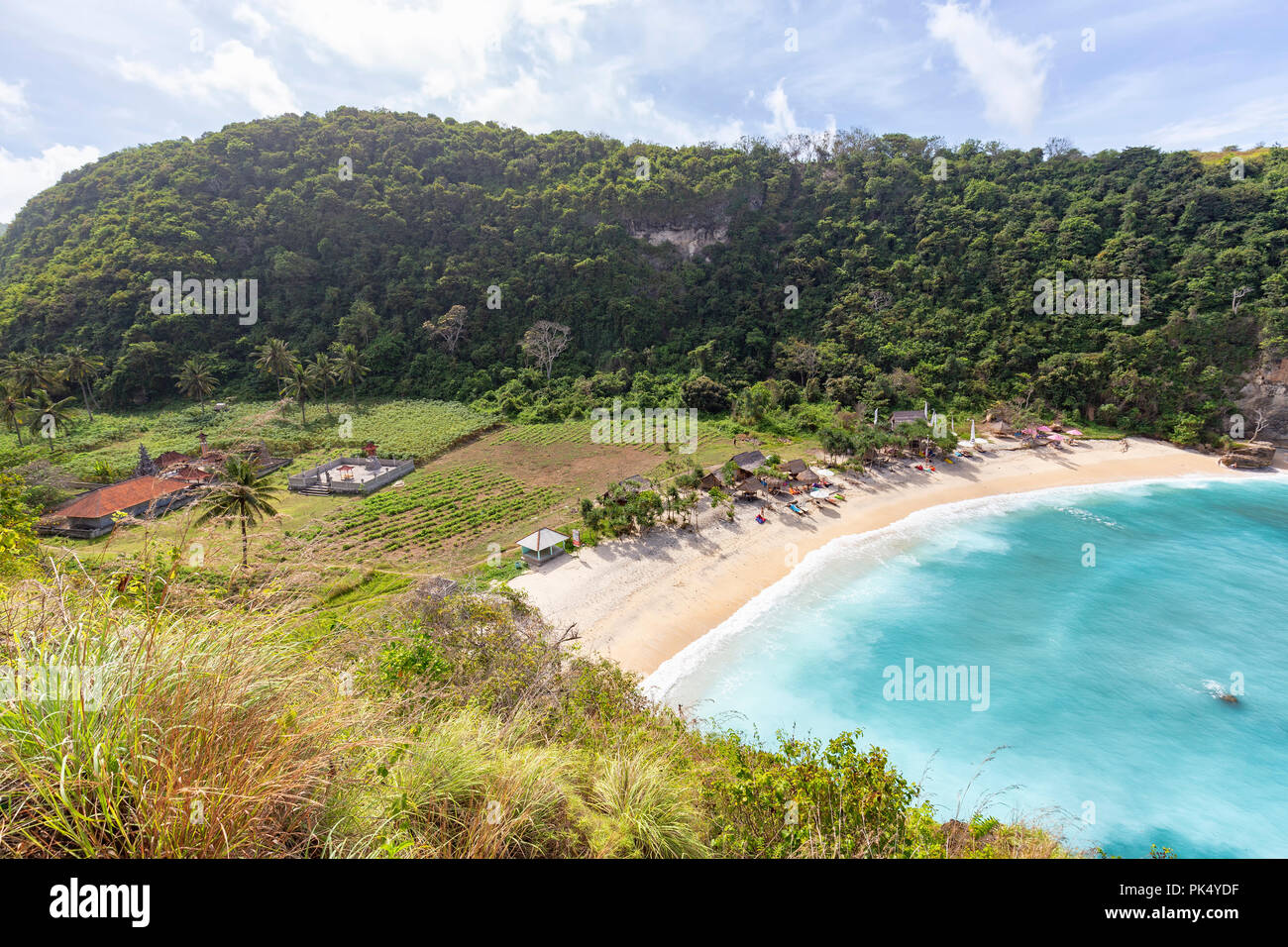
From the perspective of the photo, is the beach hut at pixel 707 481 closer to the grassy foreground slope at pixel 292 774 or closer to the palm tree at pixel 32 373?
the grassy foreground slope at pixel 292 774

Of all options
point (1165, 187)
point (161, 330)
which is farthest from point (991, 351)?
point (161, 330)

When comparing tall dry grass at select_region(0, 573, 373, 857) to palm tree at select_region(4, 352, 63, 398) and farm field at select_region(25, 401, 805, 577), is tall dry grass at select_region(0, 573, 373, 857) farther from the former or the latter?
palm tree at select_region(4, 352, 63, 398)

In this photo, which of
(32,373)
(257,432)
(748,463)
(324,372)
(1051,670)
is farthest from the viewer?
(324,372)

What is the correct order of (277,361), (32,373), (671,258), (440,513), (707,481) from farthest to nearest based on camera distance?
(671,258)
(277,361)
(32,373)
(707,481)
(440,513)

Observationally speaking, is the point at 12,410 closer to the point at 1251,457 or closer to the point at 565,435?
the point at 565,435


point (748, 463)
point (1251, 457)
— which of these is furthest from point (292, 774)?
point (1251, 457)

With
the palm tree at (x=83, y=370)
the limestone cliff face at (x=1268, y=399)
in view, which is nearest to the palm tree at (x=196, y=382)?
the palm tree at (x=83, y=370)
